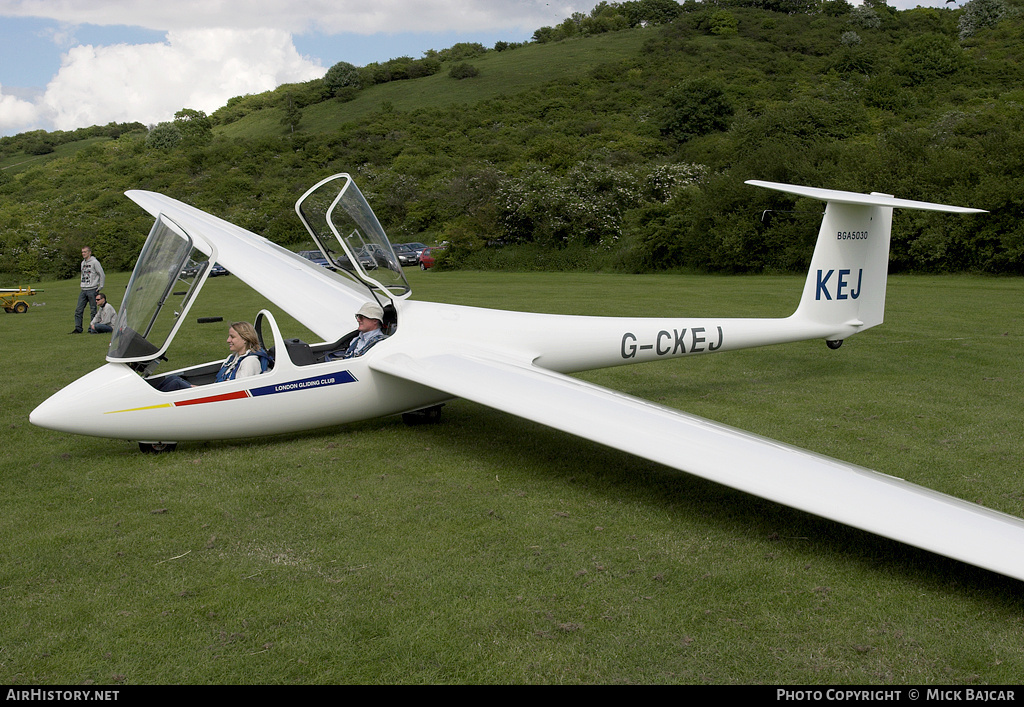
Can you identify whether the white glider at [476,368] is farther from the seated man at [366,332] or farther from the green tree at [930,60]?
the green tree at [930,60]

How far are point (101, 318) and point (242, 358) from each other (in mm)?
9703

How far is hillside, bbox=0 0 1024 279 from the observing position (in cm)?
2919

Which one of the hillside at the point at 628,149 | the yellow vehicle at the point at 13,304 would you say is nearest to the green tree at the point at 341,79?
the hillside at the point at 628,149

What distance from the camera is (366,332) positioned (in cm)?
812

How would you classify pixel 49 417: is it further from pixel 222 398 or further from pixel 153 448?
pixel 222 398

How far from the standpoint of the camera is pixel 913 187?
27.3m

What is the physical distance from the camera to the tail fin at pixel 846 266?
31.4ft

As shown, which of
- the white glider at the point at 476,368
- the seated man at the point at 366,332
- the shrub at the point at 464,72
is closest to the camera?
the white glider at the point at 476,368

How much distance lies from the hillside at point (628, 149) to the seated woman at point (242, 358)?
1684cm

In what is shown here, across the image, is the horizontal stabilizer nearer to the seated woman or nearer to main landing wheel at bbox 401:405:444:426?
main landing wheel at bbox 401:405:444:426

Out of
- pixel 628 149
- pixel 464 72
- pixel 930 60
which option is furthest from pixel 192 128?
pixel 930 60

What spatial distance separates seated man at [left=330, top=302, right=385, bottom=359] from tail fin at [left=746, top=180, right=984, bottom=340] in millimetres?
5090
